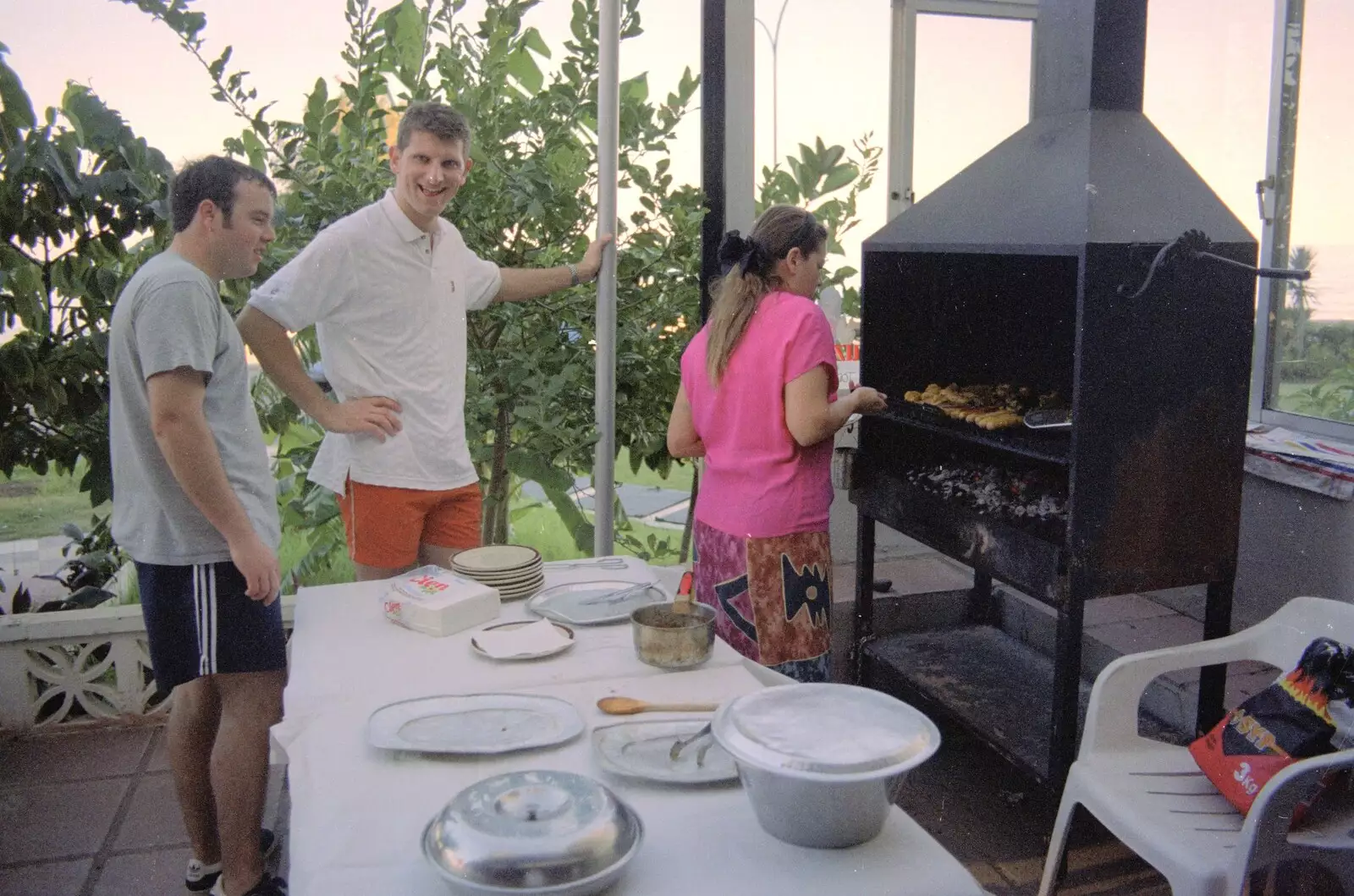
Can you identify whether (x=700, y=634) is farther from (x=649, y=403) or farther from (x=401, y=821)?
(x=649, y=403)

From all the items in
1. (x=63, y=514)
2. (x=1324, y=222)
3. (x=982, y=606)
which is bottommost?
(x=982, y=606)

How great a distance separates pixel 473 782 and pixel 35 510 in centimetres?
362

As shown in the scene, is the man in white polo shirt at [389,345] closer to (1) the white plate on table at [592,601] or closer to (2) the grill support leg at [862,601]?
(1) the white plate on table at [592,601]

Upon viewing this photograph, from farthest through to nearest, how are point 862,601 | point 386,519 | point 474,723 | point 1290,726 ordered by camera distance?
point 862,601, point 386,519, point 1290,726, point 474,723

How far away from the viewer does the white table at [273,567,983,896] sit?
1301mm

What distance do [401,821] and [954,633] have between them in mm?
3066

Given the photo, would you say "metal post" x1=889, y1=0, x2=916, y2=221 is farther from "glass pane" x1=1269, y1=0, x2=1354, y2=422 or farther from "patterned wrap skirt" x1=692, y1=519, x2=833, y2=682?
"patterned wrap skirt" x1=692, y1=519, x2=833, y2=682

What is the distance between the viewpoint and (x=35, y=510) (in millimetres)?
4320

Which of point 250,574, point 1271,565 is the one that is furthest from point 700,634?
point 1271,565

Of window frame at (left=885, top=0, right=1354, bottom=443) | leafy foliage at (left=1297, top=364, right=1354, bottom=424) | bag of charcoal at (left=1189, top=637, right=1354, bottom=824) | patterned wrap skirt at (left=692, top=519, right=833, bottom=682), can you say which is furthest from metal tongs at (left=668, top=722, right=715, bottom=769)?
leafy foliage at (left=1297, top=364, right=1354, bottom=424)

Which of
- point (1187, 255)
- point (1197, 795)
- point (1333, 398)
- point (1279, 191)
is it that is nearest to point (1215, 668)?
point (1197, 795)

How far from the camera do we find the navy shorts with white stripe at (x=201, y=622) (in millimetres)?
2531

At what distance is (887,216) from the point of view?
476cm

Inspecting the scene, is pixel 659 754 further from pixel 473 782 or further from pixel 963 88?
pixel 963 88
